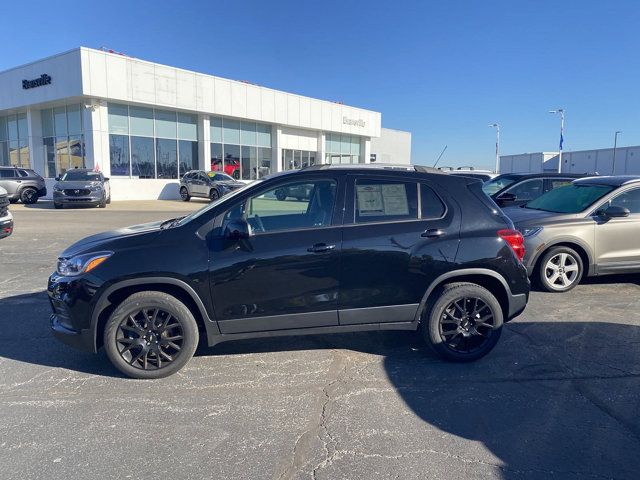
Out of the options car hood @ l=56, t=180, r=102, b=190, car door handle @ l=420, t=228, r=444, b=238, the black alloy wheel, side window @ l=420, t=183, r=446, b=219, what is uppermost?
car hood @ l=56, t=180, r=102, b=190

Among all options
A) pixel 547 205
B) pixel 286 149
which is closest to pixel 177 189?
pixel 286 149

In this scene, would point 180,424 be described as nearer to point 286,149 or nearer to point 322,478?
point 322,478

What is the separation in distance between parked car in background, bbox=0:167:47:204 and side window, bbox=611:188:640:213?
2325cm

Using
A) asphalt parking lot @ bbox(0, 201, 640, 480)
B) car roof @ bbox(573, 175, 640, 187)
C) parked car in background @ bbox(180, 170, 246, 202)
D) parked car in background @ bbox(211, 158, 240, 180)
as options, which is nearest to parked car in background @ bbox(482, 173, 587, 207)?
car roof @ bbox(573, 175, 640, 187)

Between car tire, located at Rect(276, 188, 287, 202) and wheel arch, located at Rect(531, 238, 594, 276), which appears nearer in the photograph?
car tire, located at Rect(276, 188, 287, 202)

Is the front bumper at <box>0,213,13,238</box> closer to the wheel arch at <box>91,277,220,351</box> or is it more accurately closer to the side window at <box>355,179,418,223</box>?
the wheel arch at <box>91,277,220,351</box>

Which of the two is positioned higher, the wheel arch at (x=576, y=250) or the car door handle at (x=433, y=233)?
the car door handle at (x=433, y=233)

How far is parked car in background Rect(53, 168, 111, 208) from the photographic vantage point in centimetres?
1936

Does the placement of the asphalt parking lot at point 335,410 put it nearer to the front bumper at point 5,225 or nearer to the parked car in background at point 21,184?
the front bumper at point 5,225

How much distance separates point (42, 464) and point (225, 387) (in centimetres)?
136

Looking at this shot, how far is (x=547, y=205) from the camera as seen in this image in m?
7.43

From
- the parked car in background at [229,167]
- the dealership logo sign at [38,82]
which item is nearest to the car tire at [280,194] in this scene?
the dealership logo sign at [38,82]

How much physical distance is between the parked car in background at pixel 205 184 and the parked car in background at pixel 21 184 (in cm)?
718

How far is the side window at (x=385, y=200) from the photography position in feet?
13.4
